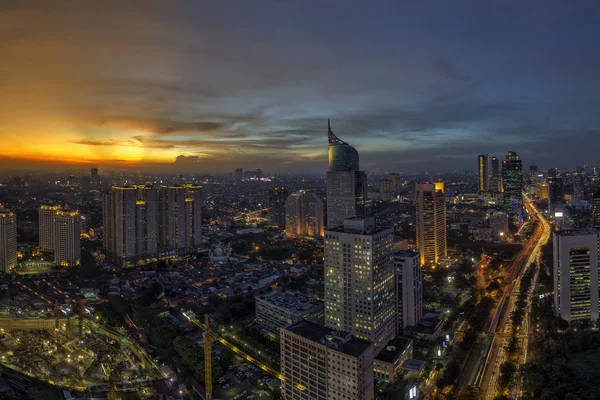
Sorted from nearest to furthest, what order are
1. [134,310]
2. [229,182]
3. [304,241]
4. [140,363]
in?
[140,363] < [134,310] < [304,241] < [229,182]

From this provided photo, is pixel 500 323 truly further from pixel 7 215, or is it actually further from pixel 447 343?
pixel 7 215

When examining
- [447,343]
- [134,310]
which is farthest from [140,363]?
[447,343]

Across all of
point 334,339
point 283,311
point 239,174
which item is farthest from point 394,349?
point 239,174

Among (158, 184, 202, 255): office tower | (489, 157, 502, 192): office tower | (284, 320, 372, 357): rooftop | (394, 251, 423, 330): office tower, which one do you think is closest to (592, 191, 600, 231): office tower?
(394, 251, 423, 330): office tower

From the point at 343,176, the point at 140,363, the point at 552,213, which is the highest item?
the point at 343,176

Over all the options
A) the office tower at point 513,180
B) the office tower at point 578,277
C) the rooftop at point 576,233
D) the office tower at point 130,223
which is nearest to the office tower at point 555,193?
the office tower at point 513,180

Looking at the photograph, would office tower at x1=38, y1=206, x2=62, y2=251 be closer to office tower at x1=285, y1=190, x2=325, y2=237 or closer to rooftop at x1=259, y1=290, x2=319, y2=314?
office tower at x1=285, y1=190, x2=325, y2=237
